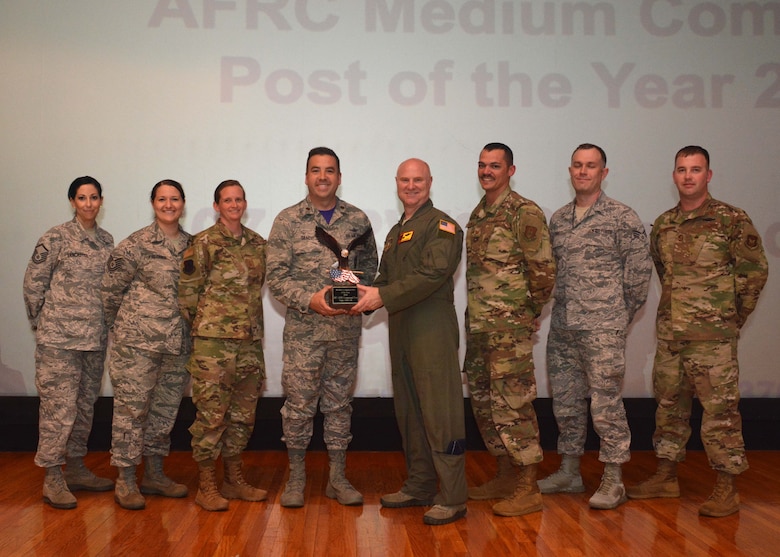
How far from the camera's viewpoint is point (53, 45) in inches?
201

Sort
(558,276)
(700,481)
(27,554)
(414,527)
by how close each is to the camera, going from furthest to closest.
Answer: (700,481) < (558,276) < (414,527) < (27,554)

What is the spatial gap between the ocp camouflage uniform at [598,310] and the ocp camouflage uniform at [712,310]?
178 millimetres

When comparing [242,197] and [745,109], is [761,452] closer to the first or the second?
[745,109]

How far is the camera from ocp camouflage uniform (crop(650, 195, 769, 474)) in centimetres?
354

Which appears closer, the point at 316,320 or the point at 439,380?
the point at 439,380

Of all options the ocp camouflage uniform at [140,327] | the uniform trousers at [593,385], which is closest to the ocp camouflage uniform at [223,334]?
the ocp camouflage uniform at [140,327]

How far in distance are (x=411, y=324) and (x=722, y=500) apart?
1711 millimetres

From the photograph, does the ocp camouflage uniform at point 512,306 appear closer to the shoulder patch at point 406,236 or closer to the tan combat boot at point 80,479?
the shoulder patch at point 406,236

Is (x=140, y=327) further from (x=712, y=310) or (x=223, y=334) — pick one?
(x=712, y=310)

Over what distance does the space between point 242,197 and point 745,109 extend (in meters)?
3.76

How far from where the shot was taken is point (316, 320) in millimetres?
3609

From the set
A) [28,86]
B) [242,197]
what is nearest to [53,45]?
[28,86]

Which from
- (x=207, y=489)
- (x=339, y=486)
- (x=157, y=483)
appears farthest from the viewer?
(x=157, y=483)

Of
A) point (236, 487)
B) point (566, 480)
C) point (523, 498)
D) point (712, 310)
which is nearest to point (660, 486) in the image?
point (566, 480)
